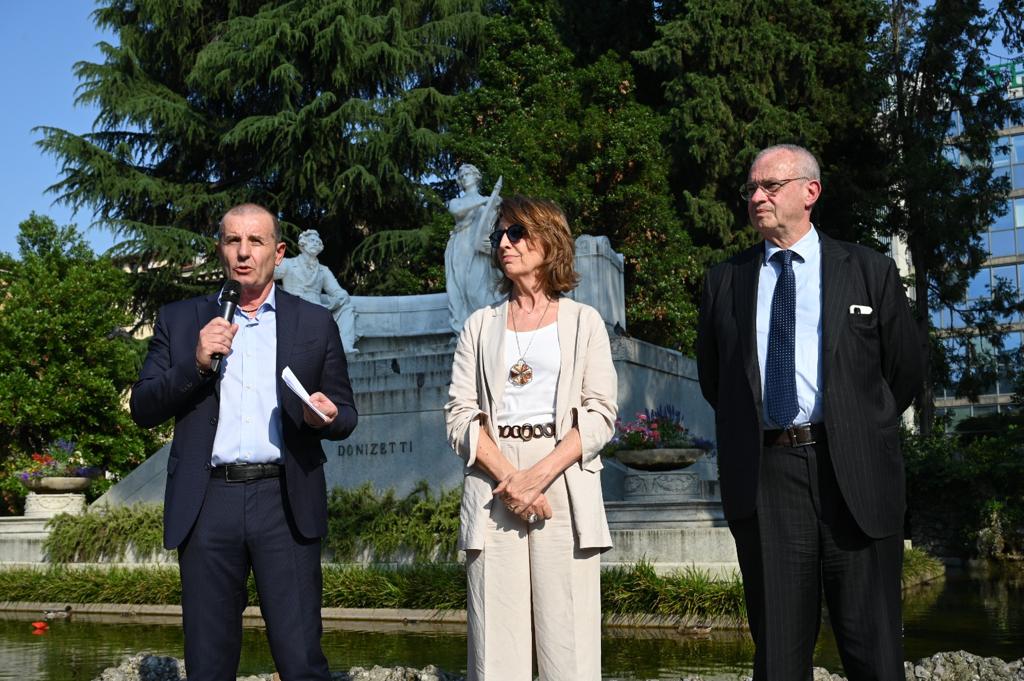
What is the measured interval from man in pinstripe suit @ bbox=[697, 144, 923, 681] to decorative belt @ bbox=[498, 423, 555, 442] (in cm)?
53

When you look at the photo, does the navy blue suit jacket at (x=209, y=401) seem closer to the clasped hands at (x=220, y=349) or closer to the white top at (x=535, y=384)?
the clasped hands at (x=220, y=349)

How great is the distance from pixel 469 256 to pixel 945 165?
13423mm

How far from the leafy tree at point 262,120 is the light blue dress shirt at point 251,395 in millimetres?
23388

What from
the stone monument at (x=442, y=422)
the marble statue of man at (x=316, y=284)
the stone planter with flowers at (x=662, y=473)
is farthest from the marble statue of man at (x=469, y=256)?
the stone planter with flowers at (x=662, y=473)

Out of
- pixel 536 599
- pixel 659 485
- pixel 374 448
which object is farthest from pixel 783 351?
pixel 374 448

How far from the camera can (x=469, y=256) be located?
51.1 ft

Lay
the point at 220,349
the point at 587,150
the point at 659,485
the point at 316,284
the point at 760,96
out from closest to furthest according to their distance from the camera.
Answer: the point at 220,349 < the point at 659,485 < the point at 316,284 < the point at 760,96 < the point at 587,150

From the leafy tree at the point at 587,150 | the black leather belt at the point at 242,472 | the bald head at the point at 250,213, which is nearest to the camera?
the black leather belt at the point at 242,472

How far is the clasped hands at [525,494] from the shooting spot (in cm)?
334

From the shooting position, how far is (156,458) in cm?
1538

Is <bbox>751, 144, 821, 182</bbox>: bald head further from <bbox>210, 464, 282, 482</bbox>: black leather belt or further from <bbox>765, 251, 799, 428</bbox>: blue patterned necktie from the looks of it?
<bbox>210, 464, 282, 482</bbox>: black leather belt

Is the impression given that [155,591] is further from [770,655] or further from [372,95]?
[372,95]

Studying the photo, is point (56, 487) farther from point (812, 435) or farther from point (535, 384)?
point (812, 435)

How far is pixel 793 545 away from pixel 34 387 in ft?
68.5
